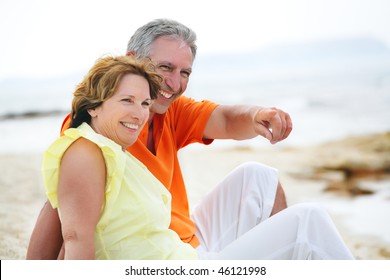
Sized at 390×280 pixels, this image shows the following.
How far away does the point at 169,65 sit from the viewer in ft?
6.31

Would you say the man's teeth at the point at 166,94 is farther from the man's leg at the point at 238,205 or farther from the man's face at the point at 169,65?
the man's leg at the point at 238,205

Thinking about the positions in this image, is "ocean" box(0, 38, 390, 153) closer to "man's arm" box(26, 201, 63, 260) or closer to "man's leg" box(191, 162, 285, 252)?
"man's leg" box(191, 162, 285, 252)

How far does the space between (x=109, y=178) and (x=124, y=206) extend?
3.4 inches

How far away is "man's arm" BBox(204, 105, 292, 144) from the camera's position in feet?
5.82

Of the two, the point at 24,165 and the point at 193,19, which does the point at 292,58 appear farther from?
the point at 24,165

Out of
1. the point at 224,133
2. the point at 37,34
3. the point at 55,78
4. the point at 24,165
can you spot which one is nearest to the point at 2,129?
the point at 37,34

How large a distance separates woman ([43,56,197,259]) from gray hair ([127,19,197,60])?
39cm

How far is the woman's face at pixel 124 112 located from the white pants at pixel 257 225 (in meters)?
0.50

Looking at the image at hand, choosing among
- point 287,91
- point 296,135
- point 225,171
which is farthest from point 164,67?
point 287,91

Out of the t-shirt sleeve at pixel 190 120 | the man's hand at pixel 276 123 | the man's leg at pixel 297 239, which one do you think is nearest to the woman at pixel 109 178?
the man's leg at pixel 297 239

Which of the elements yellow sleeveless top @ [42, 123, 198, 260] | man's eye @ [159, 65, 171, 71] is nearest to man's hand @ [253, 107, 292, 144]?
man's eye @ [159, 65, 171, 71]

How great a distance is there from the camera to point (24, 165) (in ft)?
16.6

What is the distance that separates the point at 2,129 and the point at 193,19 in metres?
4.97

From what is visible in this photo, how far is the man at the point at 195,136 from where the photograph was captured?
6.20 feet
